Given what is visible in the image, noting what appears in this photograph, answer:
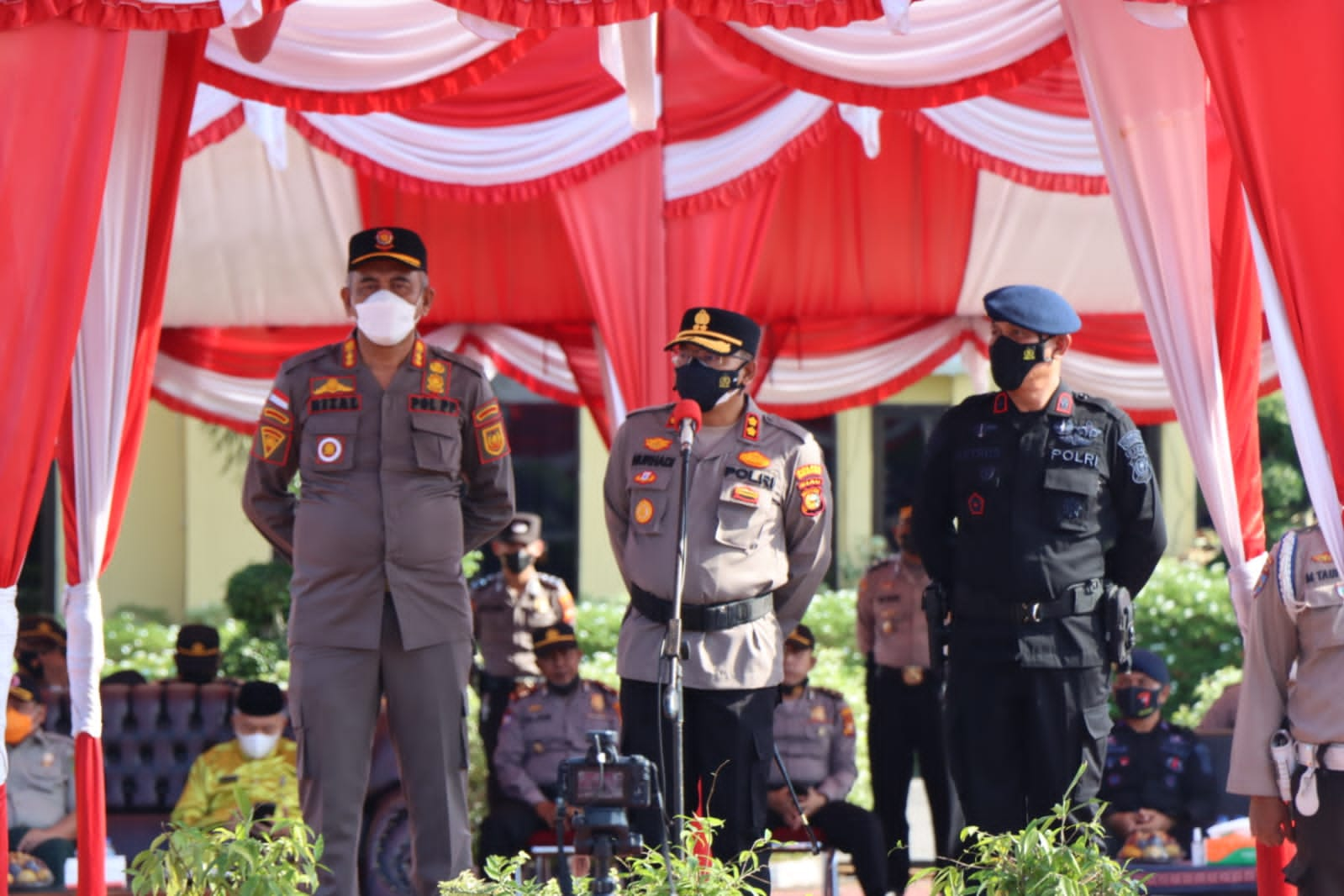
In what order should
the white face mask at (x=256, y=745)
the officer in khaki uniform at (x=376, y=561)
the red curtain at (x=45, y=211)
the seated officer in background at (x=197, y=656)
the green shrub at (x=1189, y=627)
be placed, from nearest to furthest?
the red curtain at (x=45, y=211), the officer in khaki uniform at (x=376, y=561), the white face mask at (x=256, y=745), the seated officer in background at (x=197, y=656), the green shrub at (x=1189, y=627)

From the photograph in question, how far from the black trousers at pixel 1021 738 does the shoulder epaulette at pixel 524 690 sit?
2844 millimetres

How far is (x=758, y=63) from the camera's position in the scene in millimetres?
5781

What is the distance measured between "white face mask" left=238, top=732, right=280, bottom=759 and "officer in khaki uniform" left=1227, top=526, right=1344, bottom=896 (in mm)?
3976

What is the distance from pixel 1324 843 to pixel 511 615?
198 inches

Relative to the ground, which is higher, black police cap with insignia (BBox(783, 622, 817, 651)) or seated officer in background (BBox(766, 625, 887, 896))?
black police cap with insignia (BBox(783, 622, 817, 651))

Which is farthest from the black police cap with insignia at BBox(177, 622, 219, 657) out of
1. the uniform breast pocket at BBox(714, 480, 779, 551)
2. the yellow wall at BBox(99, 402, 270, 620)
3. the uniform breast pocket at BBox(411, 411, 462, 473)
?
the yellow wall at BBox(99, 402, 270, 620)

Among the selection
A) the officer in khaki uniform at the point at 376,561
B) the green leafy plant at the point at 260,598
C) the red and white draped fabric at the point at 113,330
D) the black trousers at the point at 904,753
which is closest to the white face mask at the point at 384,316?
the officer in khaki uniform at the point at 376,561

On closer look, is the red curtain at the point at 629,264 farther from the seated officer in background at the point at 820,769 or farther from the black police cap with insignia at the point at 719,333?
the black police cap with insignia at the point at 719,333

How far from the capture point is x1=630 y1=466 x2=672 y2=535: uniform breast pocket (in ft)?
17.5

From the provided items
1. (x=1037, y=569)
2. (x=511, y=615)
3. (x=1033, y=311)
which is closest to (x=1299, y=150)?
(x=1033, y=311)

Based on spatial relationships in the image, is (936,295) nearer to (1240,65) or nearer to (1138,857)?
(1138,857)

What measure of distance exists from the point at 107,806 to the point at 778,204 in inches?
169

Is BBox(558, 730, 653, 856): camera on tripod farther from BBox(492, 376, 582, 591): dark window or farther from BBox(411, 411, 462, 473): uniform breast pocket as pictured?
Answer: BBox(492, 376, 582, 591): dark window

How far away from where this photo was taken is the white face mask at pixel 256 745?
294 inches
